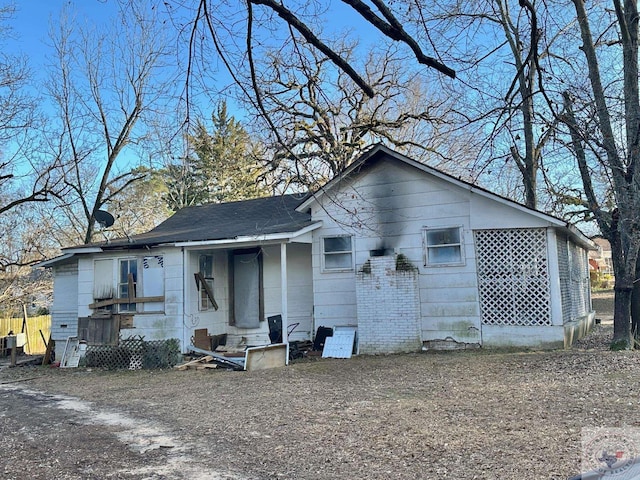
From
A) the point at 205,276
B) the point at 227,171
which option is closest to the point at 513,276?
the point at 205,276

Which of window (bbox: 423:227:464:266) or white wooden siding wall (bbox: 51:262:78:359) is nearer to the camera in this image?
window (bbox: 423:227:464:266)

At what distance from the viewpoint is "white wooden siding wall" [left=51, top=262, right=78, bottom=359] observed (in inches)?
581

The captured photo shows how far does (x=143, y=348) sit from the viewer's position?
12844 millimetres

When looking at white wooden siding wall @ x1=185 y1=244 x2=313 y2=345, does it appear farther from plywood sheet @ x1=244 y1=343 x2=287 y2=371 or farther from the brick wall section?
plywood sheet @ x1=244 y1=343 x2=287 y2=371

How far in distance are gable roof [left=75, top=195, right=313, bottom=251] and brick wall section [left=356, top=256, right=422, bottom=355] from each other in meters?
2.08

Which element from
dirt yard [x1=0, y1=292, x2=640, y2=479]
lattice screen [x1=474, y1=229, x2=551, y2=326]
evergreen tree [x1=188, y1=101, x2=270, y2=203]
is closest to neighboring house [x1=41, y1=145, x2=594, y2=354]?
lattice screen [x1=474, y1=229, x2=551, y2=326]

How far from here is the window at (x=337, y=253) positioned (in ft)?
41.8

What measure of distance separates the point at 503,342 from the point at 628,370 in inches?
124

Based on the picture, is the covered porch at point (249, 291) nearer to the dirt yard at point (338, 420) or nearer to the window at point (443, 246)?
the dirt yard at point (338, 420)

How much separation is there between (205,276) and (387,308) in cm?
477

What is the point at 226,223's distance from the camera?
573 inches

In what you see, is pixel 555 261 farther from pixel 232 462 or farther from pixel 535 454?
pixel 232 462

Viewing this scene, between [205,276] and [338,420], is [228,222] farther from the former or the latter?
[338,420]

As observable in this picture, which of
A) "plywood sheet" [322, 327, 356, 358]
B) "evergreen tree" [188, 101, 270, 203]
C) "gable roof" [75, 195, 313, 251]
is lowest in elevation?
"plywood sheet" [322, 327, 356, 358]
